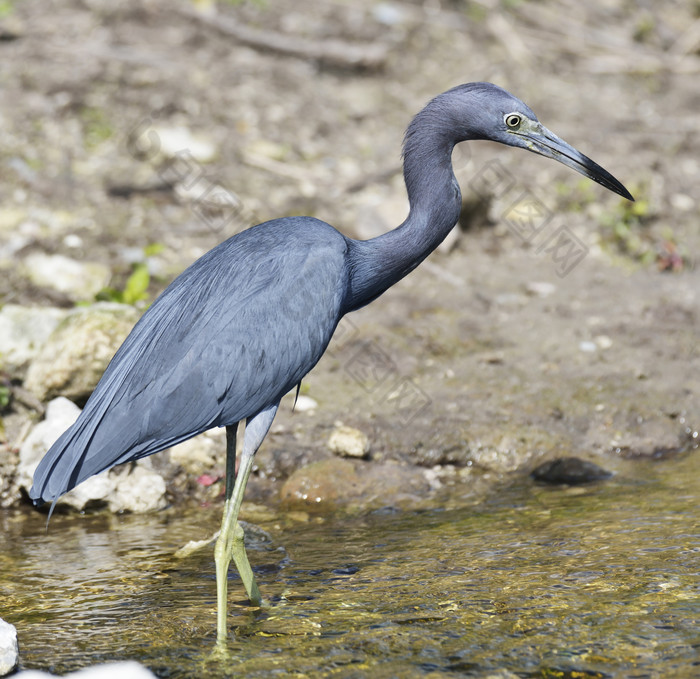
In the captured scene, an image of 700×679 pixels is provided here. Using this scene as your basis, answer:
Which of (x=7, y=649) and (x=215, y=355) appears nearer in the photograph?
(x=7, y=649)

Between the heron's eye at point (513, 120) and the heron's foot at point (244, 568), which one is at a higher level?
the heron's eye at point (513, 120)

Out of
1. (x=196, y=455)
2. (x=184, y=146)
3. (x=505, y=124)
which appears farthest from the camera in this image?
(x=184, y=146)

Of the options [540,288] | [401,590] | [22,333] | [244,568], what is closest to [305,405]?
→ [22,333]

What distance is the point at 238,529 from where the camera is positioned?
4.27 m

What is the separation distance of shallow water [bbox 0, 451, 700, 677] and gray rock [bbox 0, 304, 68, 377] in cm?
108

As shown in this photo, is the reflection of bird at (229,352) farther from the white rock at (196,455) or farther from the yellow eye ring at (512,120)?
the white rock at (196,455)

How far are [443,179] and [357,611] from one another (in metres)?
1.93

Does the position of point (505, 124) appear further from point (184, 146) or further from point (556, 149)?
point (184, 146)

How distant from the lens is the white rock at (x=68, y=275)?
679 cm

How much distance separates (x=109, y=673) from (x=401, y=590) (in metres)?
1.27

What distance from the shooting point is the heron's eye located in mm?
4492

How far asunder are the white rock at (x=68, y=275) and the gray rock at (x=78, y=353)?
1085mm

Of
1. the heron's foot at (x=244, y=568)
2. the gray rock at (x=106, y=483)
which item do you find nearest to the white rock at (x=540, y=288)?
the gray rock at (x=106, y=483)

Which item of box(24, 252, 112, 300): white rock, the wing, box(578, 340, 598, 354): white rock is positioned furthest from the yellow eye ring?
box(24, 252, 112, 300): white rock
